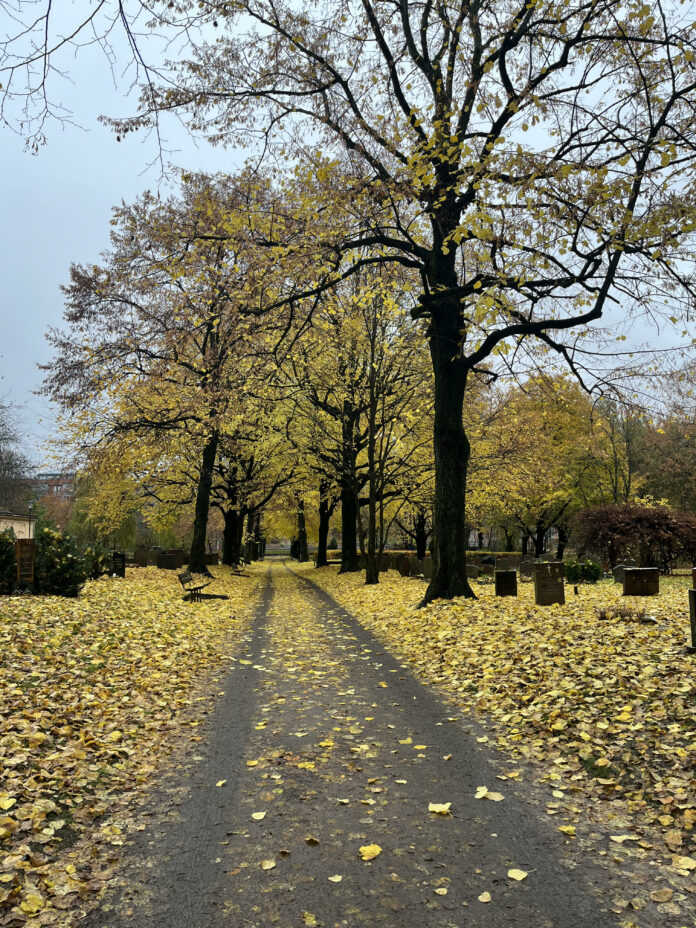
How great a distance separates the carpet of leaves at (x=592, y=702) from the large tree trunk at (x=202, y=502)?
14.2 m

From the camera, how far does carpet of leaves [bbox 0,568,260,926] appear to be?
3379 millimetres

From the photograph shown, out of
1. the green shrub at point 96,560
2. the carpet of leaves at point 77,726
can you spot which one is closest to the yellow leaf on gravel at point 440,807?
the carpet of leaves at point 77,726

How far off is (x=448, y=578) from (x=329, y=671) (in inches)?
196

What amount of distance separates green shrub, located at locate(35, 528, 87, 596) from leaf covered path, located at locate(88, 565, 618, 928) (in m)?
8.51

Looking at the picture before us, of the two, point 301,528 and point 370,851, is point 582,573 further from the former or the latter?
point 301,528

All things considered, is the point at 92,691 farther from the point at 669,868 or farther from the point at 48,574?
the point at 48,574

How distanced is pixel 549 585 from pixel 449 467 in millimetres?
3070

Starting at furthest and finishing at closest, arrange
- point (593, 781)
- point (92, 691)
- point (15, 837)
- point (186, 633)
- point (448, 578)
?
point (448, 578) < point (186, 633) < point (92, 691) < point (593, 781) < point (15, 837)

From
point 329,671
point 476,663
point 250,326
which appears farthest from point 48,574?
point 476,663

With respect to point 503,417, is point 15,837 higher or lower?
lower

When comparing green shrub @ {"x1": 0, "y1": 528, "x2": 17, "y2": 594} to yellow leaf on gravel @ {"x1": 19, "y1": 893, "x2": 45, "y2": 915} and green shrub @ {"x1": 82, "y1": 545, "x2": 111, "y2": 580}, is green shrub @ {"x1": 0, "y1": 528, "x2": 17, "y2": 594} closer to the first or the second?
green shrub @ {"x1": 82, "y1": 545, "x2": 111, "y2": 580}

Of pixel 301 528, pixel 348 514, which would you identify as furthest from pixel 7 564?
pixel 301 528

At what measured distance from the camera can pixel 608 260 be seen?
10.4 metres

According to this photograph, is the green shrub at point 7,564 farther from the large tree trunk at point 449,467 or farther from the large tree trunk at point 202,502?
the large tree trunk at point 202,502
